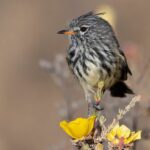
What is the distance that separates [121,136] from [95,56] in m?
2.83

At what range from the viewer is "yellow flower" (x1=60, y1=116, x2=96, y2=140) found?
3.92m

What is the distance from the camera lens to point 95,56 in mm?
6809

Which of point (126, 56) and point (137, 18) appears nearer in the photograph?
point (126, 56)

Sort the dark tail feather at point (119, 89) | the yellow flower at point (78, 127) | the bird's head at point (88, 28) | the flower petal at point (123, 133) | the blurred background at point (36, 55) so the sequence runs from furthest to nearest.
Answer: the blurred background at point (36, 55) < the dark tail feather at point (119, 89) < the bird's head at point (88, 28) < the flower petal at point (123, 133) < the yellow flower at point (78, 127)

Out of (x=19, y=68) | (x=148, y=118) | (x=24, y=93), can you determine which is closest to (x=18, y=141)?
(x=24, y=93)

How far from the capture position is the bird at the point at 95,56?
261 inches

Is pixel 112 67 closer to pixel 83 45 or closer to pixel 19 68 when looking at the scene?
pixel 83 45

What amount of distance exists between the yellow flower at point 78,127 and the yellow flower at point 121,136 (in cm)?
13

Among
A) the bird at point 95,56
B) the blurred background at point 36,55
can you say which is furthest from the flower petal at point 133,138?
the blurred background at point 36,55

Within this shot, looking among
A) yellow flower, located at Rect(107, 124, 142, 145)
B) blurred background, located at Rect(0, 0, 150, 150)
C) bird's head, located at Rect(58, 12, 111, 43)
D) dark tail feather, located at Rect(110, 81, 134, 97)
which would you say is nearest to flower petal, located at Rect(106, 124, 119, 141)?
yellow flower, located at Rect(107, 124, 142, 145)

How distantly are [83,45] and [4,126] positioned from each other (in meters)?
4.51

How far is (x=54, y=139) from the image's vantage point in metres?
10.4

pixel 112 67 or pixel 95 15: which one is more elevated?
pixel 95 15

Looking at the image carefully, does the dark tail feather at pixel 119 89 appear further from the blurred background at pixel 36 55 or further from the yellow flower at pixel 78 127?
the yellow flower at pixel 78 127
